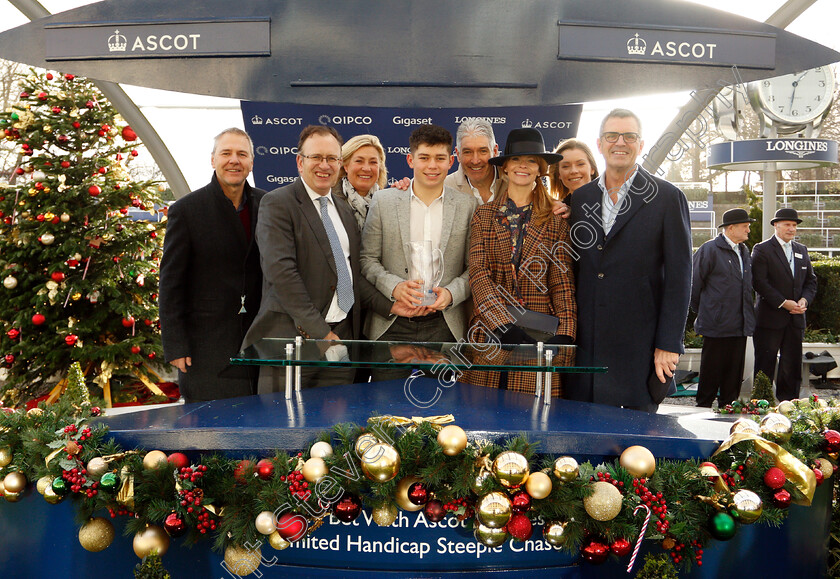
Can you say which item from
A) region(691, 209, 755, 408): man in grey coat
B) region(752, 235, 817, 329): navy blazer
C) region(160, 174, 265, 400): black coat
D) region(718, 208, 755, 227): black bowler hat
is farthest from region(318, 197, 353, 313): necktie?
region(752, 235, 817, 329): navy blazer

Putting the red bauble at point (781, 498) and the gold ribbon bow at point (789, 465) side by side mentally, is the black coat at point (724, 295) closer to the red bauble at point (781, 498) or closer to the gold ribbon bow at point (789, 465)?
the gold ribbon bow at point (789, 465)

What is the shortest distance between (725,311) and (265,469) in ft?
18.7

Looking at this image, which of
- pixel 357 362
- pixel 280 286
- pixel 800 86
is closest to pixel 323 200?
pixel 280 286

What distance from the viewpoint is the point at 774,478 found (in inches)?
79.8

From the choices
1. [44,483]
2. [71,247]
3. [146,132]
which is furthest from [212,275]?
[146,132]

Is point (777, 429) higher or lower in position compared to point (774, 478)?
higher

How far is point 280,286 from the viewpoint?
2984 mm

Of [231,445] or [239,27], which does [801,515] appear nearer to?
[231,445]

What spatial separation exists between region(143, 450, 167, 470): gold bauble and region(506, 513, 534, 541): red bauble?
3.03ft

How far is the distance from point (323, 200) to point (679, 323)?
1550 mm

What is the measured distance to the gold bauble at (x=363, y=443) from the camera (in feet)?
6.17

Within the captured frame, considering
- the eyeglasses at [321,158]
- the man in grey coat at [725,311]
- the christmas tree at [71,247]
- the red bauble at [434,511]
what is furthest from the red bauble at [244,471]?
the man in grey coat at [725,311]

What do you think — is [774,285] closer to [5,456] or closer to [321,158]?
[321,158]

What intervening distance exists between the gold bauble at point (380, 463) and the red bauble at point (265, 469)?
0.25m
